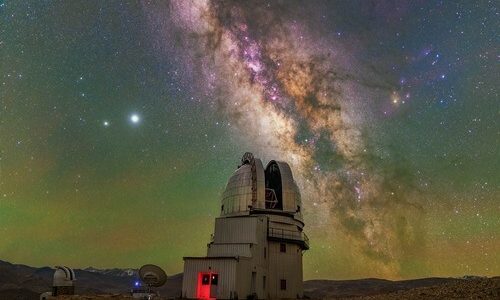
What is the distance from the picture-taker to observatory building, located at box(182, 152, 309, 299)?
28.2 m

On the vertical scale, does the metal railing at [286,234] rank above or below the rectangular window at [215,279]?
above

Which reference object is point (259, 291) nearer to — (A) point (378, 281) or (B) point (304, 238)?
(B) point (304, 238)

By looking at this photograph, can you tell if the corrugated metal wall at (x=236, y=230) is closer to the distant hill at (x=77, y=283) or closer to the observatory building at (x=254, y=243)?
the observatory building at (x=254, y=243)

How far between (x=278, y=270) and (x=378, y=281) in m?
90.5

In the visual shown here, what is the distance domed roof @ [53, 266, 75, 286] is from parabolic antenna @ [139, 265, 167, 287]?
8.67 meters

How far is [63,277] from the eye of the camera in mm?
34062

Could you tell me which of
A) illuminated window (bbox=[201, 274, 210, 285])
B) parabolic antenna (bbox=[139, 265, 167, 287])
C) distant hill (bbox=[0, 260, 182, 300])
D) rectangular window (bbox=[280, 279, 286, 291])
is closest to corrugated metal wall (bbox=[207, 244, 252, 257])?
illuminated window (bbox=[201, 274, 210, 285])

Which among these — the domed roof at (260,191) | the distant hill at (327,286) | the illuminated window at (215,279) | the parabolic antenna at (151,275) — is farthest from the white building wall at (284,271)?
the parabolic antenna at (151,275)

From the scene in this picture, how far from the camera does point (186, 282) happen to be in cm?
2861

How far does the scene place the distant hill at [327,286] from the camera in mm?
20969

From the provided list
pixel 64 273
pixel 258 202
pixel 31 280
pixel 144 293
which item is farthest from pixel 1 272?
pixel 258 202

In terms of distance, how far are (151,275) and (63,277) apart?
9555 millimetres

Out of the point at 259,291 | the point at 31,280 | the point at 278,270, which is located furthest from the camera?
the point at 31,280

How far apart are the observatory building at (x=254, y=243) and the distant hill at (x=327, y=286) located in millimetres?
4897
